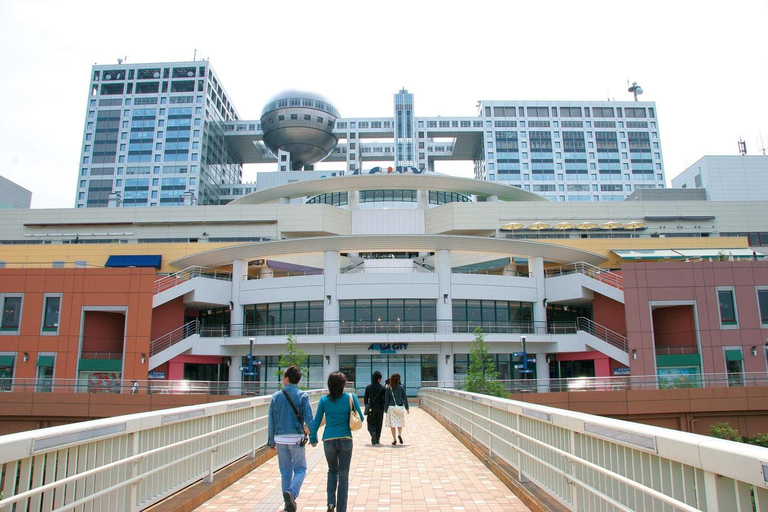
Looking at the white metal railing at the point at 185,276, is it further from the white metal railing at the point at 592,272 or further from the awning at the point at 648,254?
the awning at the point at 648,254

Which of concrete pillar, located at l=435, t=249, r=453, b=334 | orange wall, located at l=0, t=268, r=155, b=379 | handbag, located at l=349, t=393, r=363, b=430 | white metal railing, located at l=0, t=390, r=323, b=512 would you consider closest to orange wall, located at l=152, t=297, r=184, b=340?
orange wall, located at l=0, t=268, r=155, b=379

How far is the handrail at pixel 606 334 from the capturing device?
128 feet

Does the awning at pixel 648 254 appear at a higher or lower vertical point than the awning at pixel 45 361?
higher

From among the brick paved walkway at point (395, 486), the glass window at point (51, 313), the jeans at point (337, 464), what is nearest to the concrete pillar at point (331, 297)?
the glass window at point (51, 313)

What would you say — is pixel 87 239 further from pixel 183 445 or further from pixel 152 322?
pixel 183 445

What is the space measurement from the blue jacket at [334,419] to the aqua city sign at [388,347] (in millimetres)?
31239

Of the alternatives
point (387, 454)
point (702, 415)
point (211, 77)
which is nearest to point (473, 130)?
point (211, 77)

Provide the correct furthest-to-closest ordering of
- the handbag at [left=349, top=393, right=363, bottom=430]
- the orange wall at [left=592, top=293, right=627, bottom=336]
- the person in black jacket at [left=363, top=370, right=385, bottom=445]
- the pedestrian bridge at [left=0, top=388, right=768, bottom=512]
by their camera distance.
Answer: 1. the orange wall at [left=592, top=293, right=627, bottom=336]
2. the person in black jacket at [left=363, top=370, right=385, bottom=445]
3. the handbag at [left=349, top=393, right=363, bottom=430]
4. the pedestrian bridge at [left=0, top=388, right=768, bottom=512]

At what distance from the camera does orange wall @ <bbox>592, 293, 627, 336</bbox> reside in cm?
4069

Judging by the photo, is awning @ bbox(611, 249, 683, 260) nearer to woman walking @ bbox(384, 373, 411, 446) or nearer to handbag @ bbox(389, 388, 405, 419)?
woman walking @ bbox(384, 373, 411, 446)

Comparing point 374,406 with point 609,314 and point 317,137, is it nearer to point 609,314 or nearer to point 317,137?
point 609,314

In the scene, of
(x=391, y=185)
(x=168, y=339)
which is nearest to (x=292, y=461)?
(x=168, y=339)

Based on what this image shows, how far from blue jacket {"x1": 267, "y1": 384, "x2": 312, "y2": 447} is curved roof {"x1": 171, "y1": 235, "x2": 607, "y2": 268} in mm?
30851

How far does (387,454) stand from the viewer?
541 inches
